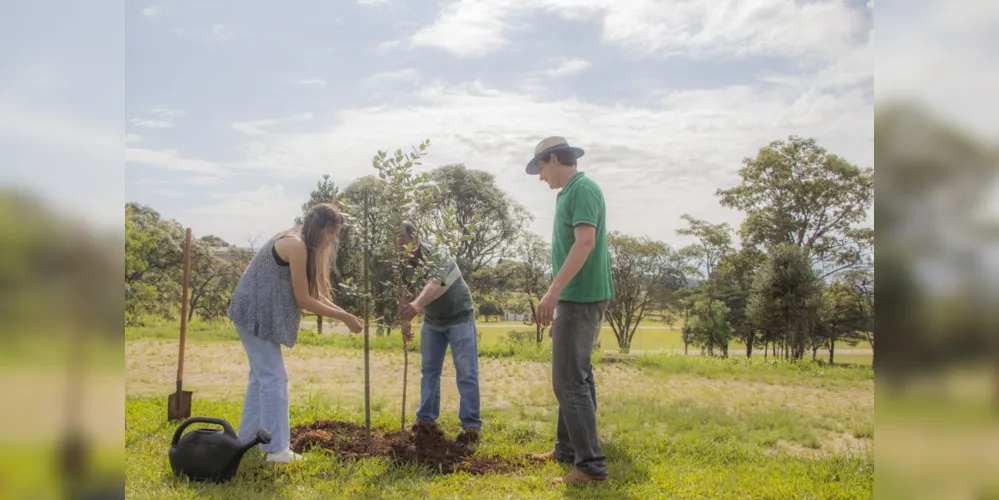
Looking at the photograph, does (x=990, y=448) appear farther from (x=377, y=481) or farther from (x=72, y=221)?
(x=377, y=481)

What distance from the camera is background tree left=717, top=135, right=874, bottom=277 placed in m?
11.8

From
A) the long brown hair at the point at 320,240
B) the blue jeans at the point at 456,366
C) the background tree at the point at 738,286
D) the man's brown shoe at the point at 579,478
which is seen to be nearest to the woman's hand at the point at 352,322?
the long brown hair at the point at 320,240

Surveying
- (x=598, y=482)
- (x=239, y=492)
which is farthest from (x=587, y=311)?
(x=239, y=492)

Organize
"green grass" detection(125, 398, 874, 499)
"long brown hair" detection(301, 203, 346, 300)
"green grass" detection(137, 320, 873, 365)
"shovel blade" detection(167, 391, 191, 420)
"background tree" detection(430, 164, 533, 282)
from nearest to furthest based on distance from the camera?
"green grass" detection(125, 398, 874, 499), "long brown hair" detection(301, 203, 346, 300), "shovel blade" detection(167, 391, 191, 420), "green grass" detection(137, 320, 873, 365), "background tree" detection(430, 164, 533, 282)

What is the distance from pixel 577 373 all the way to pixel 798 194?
1036 centimetres

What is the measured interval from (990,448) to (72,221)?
1.86 metres

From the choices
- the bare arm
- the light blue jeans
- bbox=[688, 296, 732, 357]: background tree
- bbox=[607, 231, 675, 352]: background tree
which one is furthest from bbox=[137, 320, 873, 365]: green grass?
the bare arm

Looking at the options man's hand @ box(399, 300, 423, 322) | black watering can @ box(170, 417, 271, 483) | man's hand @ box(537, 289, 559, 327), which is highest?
man's hand @ box(537, 289, 559, 327)

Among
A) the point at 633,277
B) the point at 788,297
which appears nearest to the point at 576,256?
the point at 788,297

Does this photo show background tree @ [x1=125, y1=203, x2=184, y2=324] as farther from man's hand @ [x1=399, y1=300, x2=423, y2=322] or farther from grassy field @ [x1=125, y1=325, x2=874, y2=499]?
man's hand @ [x1=399, y1=300, x2=423, y2=322]

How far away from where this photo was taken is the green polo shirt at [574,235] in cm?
345

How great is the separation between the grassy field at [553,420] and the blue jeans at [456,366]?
0.72 feet

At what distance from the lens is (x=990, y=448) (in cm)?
140

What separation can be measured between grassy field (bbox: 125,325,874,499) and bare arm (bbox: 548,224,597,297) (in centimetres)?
104
